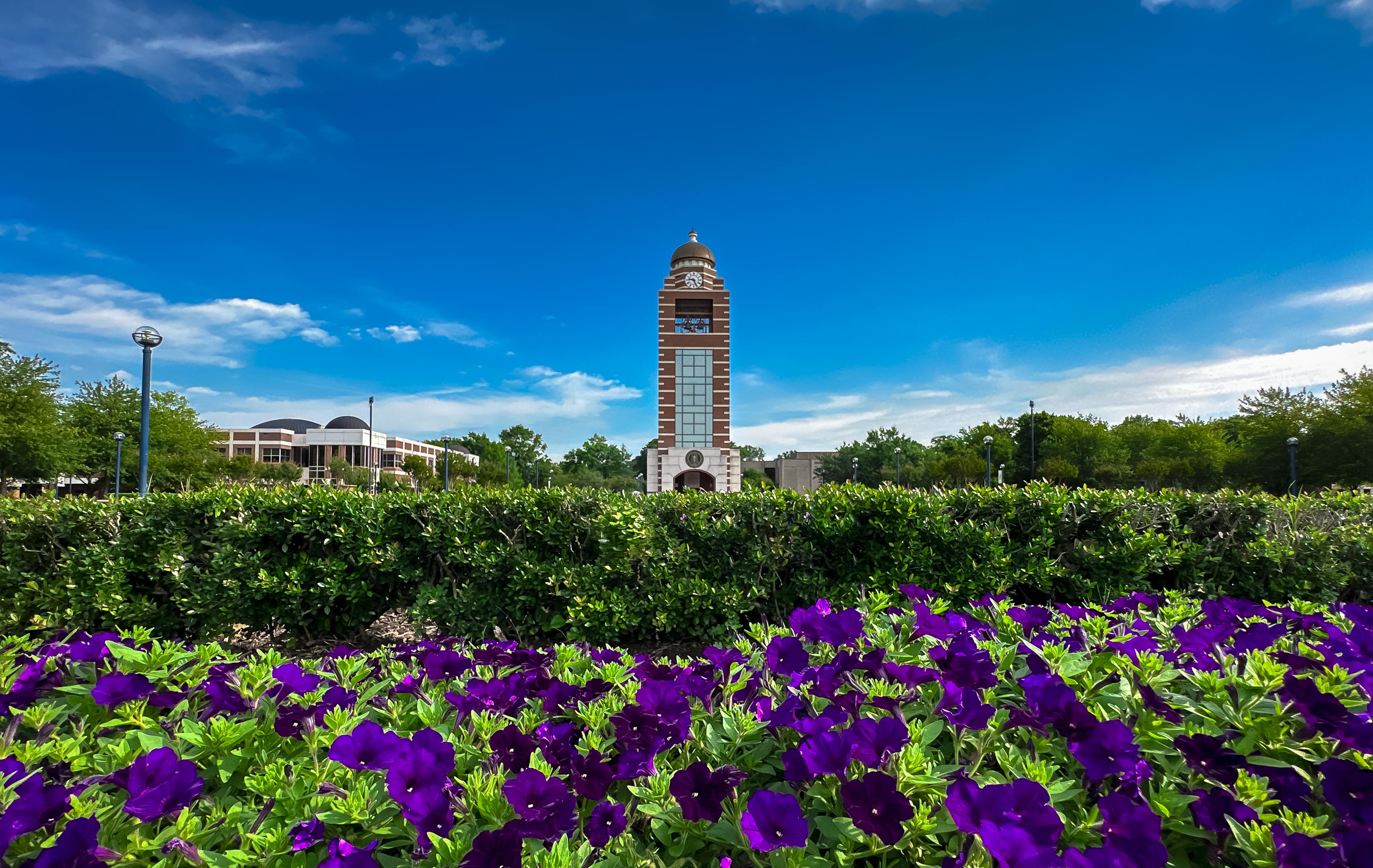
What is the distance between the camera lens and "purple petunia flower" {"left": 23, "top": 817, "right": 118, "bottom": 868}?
121cm

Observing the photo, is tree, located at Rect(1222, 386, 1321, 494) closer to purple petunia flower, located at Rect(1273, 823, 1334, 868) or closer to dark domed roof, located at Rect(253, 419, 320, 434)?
purple petunia flower, located at Rect(1273, 823, 1334, 868)

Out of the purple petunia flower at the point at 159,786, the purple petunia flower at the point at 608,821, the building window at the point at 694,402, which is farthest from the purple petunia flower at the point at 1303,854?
the building window at the point at 694,402

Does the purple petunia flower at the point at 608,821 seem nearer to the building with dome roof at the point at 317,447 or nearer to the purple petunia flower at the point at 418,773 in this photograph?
the purple petunia flower at the point at 418,773

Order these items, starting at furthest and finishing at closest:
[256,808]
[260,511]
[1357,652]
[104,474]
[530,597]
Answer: [104,474] → [260,511] → [530,597] → [1357,652] → [256,808]

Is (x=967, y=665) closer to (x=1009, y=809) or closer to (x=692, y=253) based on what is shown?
(x=1009, y=809)

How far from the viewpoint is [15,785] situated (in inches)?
57.4

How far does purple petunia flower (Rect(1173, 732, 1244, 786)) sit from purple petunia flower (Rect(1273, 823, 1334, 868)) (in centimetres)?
18

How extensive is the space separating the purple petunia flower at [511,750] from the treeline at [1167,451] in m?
18.1

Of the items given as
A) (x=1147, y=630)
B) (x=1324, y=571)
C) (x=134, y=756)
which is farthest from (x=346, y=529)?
(x=1324, y=571)

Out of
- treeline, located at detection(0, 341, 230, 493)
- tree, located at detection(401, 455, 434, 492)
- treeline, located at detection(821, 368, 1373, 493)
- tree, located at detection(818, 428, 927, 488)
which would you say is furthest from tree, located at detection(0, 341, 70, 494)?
tree, located at detection(818, 428, 927, 488)

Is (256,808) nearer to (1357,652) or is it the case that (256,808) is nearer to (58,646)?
(58,646)

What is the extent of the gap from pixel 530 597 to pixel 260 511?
2.31m

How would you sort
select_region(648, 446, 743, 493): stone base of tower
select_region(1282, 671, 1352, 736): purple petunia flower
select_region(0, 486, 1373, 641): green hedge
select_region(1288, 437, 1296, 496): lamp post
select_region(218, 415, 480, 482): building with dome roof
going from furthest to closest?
select_region(218, 415, 480, 482): building with dome roof, select_region(648, 446, 743, 493): stone base of tower, select_region(1288, 437, 1296, 496): lamp post, select_region(0, 486, 1373, 641): green hedge, select_region(1282, 671, 1352, 736): purple petunia flower

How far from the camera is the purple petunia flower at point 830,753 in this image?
137cm
